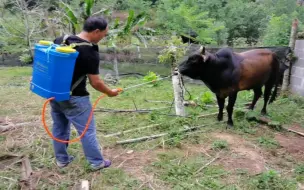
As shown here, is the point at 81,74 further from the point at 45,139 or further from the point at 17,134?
the point at 17,134

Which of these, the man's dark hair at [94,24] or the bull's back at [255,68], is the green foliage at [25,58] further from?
the man's dark hair at [94,24]

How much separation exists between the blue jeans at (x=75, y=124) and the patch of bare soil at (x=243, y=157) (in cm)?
159

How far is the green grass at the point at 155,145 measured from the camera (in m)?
3.30

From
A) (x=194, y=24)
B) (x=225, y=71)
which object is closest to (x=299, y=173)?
(x=225, y=71)

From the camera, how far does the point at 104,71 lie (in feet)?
41.9

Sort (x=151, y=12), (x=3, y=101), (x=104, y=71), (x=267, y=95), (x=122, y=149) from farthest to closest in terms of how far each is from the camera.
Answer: (x=151, y=12) → (x=104, y=71) → (x=3, y=101) → (x=267, y=95) → (x=122, y=149)

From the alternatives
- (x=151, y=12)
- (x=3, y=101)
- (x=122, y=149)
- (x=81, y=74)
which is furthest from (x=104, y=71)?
(x=81, y=74)

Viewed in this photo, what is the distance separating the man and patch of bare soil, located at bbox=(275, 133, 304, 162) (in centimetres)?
246

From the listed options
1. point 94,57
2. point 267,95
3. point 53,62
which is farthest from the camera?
point 267,95

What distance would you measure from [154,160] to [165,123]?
3.86 ft

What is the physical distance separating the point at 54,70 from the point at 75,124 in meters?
0.69

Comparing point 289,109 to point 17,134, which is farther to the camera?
point 289,109

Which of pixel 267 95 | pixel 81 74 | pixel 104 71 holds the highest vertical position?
pixel 81 74

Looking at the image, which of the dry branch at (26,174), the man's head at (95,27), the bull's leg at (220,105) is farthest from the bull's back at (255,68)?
the dry branch at (26,174)
